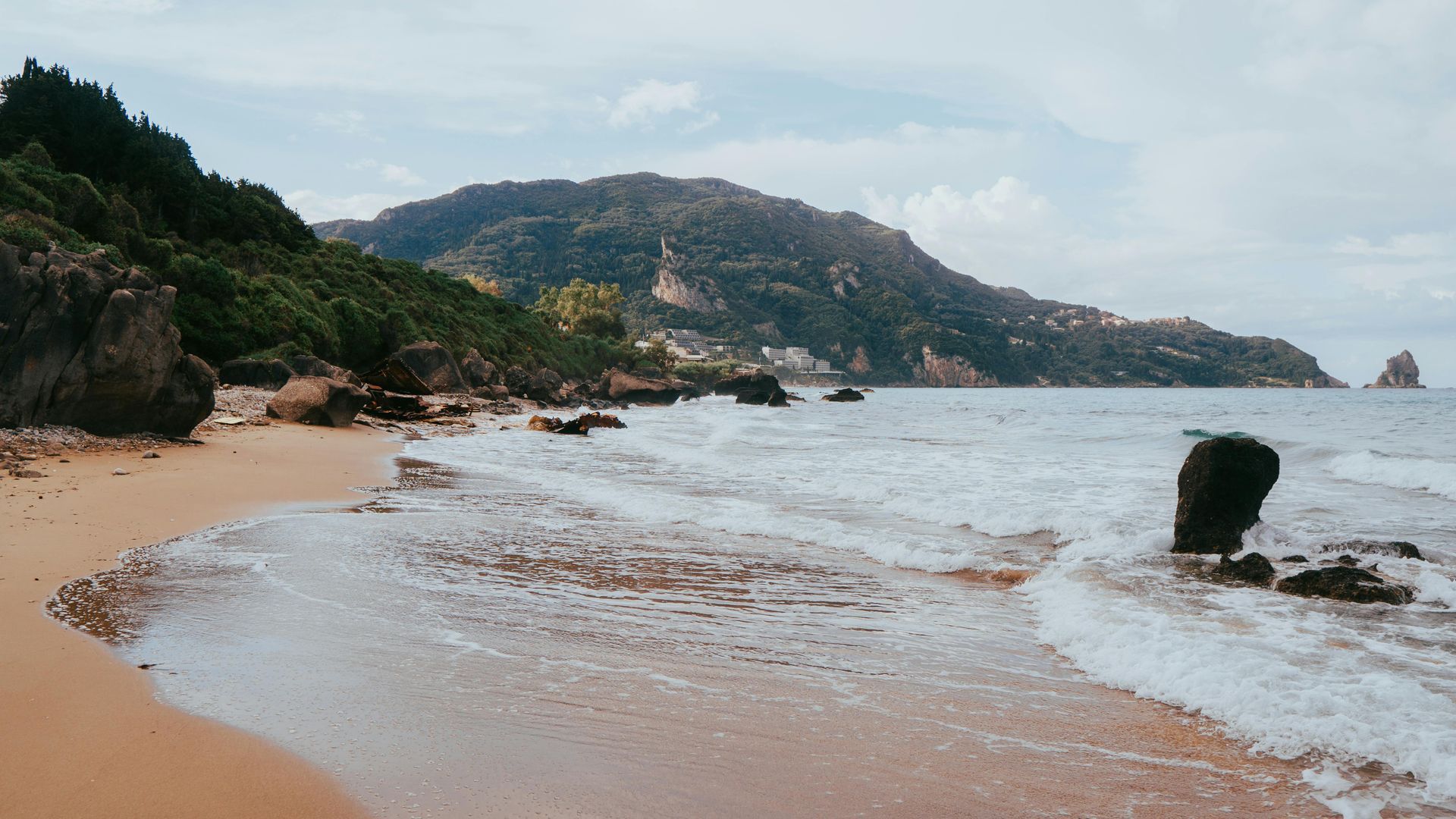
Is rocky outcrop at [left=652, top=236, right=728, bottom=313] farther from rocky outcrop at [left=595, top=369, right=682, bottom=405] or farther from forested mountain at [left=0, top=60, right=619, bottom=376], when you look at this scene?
forested mountain at [left=0, top=60, right=619, bottom=376]

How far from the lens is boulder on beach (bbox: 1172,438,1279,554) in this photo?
8.54 meters

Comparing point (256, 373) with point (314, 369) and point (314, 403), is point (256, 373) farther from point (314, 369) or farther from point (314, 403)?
point (314, 403)

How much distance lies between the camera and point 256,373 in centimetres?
2623

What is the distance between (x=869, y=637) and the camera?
5539 mm

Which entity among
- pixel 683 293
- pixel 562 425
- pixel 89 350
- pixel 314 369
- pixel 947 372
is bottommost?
pixel 562 425

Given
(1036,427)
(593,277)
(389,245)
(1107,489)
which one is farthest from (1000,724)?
(389,245)

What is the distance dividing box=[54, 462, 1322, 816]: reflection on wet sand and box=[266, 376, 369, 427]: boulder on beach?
45.0ft

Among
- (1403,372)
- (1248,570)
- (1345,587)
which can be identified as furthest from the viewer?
(1403,372)

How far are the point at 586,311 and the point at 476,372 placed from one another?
46792 mm

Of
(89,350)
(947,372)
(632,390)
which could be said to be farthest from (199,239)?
(947,372)

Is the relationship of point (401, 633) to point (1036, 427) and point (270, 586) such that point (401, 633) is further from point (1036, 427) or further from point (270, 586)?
point (1036, 427)

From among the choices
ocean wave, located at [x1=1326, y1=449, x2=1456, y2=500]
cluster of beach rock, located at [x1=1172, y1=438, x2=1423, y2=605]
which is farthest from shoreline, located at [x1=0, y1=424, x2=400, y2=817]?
ocean wave, located at [x1=1326, y1=449, x2=1456, y2=500]

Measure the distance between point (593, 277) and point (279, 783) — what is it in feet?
575

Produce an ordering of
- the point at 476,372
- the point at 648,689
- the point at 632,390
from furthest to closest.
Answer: the point at 632,390, the point at 476,372, the point at 648,689
